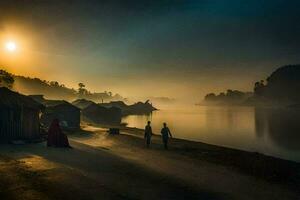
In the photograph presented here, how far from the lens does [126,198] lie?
12.0 meters

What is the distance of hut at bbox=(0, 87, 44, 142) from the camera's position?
27.5 m

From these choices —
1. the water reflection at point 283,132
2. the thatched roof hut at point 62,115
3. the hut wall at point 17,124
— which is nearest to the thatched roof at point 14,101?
the hut wall at point 17,124

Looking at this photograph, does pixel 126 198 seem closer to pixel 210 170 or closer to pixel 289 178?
pixel 210 170

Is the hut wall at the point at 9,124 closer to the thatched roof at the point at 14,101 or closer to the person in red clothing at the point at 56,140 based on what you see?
the thatched roof at the point at 14,101

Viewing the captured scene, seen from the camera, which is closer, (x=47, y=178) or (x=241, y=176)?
(x=47, y=178)

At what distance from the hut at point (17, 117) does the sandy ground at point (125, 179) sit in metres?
6.08

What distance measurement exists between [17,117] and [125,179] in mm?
17671

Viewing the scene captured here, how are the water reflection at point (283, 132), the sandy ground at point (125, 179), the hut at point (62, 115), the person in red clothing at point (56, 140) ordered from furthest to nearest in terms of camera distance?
the hut at point (62, 115)
the water reflection at point (283, 132)
the person in red clothing at point (56, 140)
the sandy ground at point (125, 179)

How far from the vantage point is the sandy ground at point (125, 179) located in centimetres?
1270

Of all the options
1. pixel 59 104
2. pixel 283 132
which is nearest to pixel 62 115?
pixel 59 104

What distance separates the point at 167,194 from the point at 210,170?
695cm

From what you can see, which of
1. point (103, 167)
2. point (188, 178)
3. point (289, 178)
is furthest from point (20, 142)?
point (289, 178)

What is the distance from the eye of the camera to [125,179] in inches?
600

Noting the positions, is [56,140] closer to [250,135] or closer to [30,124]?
[30,124]
